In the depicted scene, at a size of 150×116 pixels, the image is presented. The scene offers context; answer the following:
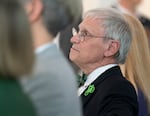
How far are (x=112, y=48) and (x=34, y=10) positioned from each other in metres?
1.29

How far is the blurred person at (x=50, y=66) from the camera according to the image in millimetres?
1630

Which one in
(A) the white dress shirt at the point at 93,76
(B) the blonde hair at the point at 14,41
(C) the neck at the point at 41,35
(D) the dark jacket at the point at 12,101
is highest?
(B) the blonde hair at the point at 14,41

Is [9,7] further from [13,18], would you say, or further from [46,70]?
[46,70]

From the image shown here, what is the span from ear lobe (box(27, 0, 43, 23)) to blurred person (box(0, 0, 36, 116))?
1.08 feet

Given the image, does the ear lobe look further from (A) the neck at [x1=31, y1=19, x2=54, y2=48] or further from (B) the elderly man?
(B) the elderly man

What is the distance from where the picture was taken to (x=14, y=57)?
135 cm

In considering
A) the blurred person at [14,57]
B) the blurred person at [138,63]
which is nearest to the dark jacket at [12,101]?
the blurred person at [14,57]

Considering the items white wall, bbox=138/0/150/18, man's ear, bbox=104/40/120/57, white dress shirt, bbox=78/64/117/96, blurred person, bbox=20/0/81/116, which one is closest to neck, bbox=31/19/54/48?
blurred person, bbox=20/0/81/116

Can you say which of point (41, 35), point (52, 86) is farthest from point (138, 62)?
point (52, 86)

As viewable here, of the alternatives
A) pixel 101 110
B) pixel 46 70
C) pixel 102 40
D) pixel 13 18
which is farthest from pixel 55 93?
pixel 102 40

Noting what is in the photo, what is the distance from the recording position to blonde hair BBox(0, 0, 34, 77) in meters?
1.33

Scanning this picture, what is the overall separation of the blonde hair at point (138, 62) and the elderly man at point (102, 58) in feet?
0.67

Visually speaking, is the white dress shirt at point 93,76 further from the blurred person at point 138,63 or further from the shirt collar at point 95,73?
the blurred person at point 138,63

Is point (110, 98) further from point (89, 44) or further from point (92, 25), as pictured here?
point (92, 25)
